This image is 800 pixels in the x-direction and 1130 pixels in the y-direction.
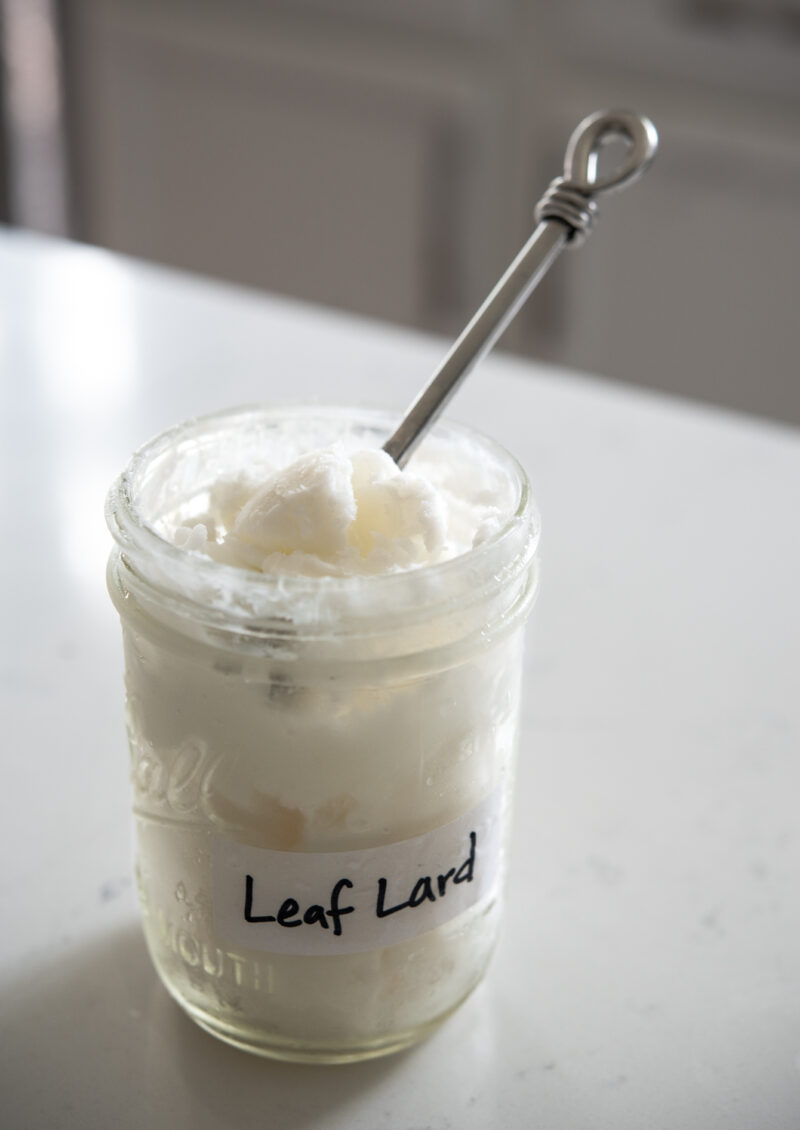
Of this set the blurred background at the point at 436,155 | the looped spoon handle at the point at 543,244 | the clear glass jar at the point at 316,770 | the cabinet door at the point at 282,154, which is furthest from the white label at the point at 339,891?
the cabinet door at the point at 282,154

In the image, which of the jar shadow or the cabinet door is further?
the cabinet door

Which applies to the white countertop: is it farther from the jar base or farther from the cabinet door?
the cabinet door

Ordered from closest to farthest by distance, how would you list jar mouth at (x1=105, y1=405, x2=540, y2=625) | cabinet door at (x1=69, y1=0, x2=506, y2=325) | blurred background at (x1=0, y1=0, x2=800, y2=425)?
1. jar mouth at (x1=105, y1=405, x2=540, y2=625)
2. blurred background at (x1=0, y1=0, x2=800, y2=425)
3. cabinet door at (x1=69, y1=0, x2=506, y2=325)

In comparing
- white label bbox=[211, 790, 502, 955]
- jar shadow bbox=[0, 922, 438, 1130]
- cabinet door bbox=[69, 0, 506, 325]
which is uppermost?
white label bbox=[211, 790, 502, 955]

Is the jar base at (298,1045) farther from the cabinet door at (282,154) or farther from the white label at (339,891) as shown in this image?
the cabinet door at (282,154)

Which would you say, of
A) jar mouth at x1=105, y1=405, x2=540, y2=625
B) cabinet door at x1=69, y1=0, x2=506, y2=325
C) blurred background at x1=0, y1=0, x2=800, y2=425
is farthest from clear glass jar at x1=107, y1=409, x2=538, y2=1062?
cabinet door at x1=69, y1=0, x2=506, y2=325

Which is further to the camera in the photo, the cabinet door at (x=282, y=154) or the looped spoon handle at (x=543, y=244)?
the cabinet door at (x=282, y=154)

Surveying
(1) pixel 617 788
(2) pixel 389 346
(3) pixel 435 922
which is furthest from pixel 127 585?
(2) pixel 389 346
